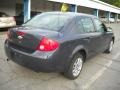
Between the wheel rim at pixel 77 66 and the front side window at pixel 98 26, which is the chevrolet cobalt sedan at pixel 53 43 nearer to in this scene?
the wheel rim at pixel 77 66

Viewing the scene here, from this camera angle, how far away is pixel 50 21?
193 inches

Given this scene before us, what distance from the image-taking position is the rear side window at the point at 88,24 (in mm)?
5224

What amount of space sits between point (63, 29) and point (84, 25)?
98 centimetres

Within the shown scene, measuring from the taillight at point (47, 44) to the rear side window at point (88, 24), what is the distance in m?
1.47

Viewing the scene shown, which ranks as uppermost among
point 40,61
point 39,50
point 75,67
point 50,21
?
point 50,21

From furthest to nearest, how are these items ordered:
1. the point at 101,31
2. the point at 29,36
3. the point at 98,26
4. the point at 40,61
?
1. the point at 101,31
2. the point at 98,26
3. the point at 29,36
4. the point at 40,61

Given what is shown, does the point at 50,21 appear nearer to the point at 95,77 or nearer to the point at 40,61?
the point at 40,61

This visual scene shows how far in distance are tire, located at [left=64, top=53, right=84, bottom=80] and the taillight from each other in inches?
31.7

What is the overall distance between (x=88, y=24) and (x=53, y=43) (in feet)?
6.06

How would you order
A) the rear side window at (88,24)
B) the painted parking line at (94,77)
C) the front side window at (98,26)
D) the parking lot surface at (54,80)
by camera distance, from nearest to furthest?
the parking lot surface at (54,80), the painted parking line at (94,77), the rear side window at (88,24), the front side window at (98,26)

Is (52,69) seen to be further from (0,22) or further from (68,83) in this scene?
(0,22)

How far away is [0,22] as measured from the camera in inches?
488

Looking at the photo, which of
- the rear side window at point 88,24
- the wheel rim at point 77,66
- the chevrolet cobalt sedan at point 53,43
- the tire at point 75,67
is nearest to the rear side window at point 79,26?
the chevrolet cobalt sedan at point 53,43

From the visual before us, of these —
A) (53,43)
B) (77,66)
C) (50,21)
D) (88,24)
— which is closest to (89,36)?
(88,24)
